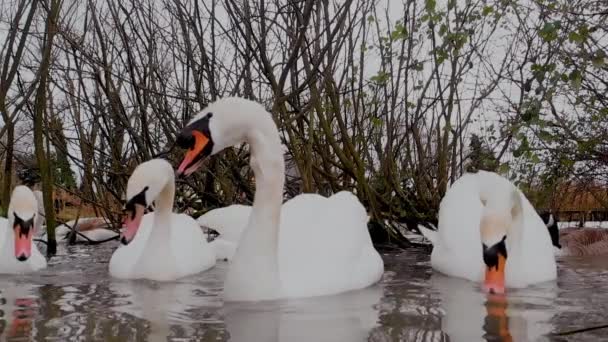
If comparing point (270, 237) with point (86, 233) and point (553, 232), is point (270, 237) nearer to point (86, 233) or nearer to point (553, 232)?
point (553, 232)

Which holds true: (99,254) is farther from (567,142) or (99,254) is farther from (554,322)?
(554,322)

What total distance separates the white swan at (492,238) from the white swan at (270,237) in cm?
84

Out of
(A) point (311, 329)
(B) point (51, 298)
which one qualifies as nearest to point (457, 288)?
(A) point (311, 329)

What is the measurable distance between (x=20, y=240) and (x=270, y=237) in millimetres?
2915

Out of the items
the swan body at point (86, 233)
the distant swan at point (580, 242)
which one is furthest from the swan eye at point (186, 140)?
the swan body at point (86, 233)

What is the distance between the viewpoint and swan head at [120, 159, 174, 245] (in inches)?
239

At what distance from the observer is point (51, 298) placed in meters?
5.49

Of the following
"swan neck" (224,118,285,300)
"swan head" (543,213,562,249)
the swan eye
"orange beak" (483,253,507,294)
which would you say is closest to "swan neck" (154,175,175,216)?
"swan neck" (224,118,285,300)

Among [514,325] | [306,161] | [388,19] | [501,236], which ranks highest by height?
[388,19]

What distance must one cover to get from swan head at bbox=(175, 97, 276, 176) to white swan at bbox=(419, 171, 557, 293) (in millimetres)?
1732

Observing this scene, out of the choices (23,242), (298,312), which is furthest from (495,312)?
(23,242)

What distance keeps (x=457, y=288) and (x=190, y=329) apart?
2493 mm

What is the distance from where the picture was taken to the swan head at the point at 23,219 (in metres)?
7.15

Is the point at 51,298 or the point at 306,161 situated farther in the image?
the point at 306,161
